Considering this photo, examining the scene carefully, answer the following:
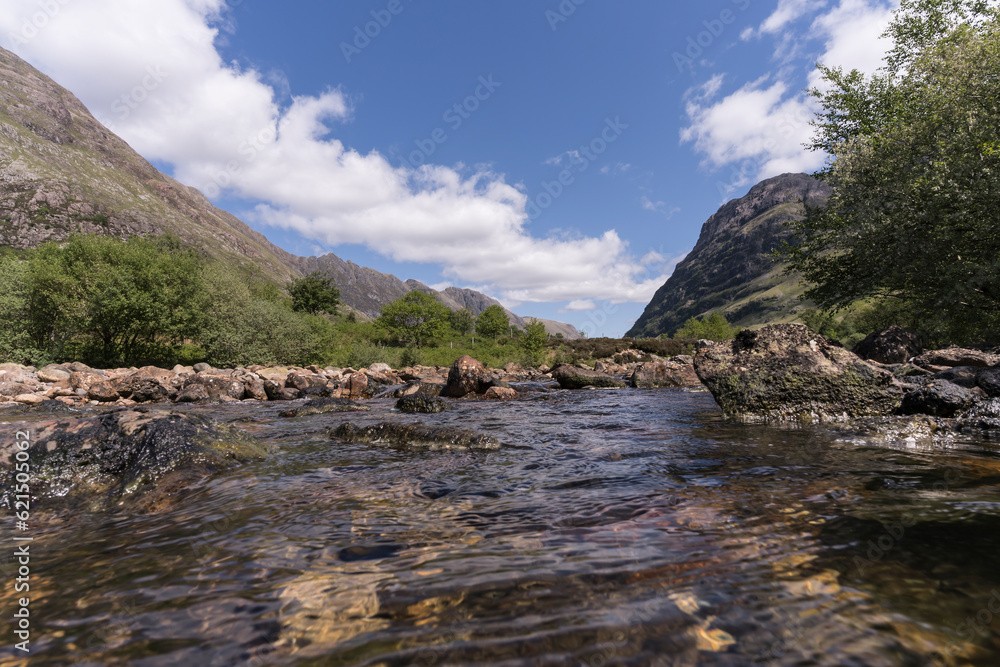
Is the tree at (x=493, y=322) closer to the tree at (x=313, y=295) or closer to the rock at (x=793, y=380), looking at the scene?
the tree at (x=313, y=295)

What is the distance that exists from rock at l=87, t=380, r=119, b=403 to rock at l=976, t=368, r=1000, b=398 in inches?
1265

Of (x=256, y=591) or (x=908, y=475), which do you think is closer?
(x=256, y=591)

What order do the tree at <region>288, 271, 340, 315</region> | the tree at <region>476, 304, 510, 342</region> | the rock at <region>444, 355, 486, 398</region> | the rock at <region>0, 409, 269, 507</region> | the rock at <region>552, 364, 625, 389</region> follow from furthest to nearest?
1. the tree at <region>476, 304, 510, 342</region>
2. the tree at <region>288, 271, 340, 315</region>
3. the rock at <region>552, 364, 625, 389</region>
4. the rock at <region>444, 355, 486, 398</region>
5. the rock at <region>0, 409, 269, 507</region>

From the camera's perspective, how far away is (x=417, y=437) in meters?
8.63

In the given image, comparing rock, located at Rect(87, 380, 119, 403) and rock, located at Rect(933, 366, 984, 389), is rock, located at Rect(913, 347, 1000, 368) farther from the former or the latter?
rock, located at Rect(87, 380, 119, 403)

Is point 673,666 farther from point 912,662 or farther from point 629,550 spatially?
point 629,550

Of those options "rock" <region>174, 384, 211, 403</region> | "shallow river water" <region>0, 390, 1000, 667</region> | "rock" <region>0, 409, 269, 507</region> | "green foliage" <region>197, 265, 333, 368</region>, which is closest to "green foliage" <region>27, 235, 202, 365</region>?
Answer: "green foliage" <region>197, 265, 333, 368</region>

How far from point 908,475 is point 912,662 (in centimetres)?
450

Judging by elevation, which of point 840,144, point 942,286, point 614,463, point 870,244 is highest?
point 840,144

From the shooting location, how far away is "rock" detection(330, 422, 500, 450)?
8156 mm

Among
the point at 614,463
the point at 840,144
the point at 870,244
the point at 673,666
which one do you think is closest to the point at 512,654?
the point at 673,666

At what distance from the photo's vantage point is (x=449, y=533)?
12.5ft

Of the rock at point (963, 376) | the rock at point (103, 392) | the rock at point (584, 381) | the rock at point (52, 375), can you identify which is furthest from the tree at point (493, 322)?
the rock at point (963, 376)

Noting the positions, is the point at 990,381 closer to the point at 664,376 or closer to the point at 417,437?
the point at 417,437
